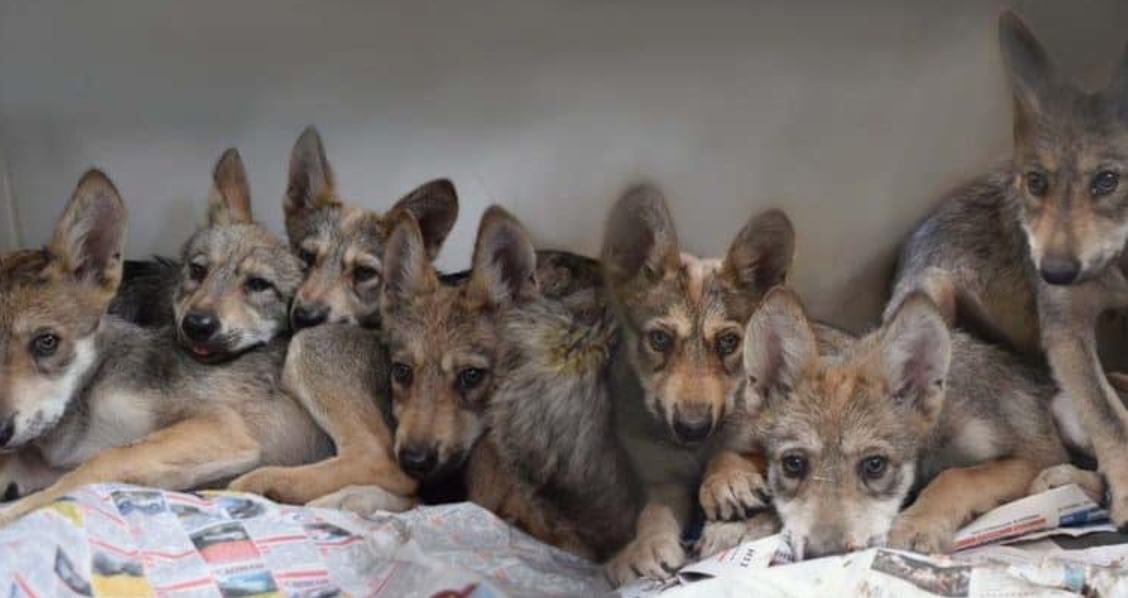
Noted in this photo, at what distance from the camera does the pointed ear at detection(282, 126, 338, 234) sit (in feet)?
6.51

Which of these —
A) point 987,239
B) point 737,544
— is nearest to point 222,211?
point 737,544

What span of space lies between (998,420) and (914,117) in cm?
44

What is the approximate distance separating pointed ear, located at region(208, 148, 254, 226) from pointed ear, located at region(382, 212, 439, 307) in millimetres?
313

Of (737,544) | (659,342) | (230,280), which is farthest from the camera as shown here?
(230,280)

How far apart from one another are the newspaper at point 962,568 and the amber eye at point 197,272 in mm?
881

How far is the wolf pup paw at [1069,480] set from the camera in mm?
1569

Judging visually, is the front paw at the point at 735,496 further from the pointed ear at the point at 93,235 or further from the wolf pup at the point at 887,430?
the pointed ear at the point at 93,235

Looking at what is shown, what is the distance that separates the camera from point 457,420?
173cm

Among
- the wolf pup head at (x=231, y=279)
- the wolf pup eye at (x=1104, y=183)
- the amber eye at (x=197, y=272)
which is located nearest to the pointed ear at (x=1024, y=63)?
the wolf pup eye at (x=1104, y=183)

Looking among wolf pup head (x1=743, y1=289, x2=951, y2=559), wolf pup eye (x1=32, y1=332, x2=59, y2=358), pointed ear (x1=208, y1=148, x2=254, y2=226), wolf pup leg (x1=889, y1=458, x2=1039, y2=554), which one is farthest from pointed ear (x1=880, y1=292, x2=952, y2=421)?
Result: wolf pup eye (x1=32, y1=332, x2=59, y2=358)

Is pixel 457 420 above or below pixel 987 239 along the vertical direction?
below

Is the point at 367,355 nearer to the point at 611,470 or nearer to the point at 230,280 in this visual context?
the point at 230,280

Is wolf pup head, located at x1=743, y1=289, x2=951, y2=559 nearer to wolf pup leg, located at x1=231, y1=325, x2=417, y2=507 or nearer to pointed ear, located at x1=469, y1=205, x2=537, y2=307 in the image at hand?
pointed ear, located at x1=469, y1=205, x2=537, y2=307

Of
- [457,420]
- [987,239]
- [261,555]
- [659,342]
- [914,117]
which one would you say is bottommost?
[261,555]
